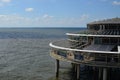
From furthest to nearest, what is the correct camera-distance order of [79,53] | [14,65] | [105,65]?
[14,65], [79,53], [105,65]

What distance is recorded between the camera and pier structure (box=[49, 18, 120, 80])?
3581 centimetres

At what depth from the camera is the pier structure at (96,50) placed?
1410 inches

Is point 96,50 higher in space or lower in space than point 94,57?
higher

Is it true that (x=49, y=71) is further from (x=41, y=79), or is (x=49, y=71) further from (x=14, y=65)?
(x=14, y=65)

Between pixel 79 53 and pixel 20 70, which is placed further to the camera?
pixel 20 70

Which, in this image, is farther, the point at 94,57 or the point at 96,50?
the point at 96,50

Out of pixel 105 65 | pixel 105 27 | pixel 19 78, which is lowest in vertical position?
pixel 19 78

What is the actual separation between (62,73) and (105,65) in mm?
→ 16460

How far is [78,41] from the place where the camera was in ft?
169

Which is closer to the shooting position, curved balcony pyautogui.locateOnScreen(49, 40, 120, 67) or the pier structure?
curved balcony pyautogui.locateOnScreen(49, 40, 120, 67)

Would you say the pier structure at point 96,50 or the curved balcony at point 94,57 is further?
the pier structure at point 96,50

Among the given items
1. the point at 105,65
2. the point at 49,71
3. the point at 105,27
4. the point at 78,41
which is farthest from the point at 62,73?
the point at 105,65

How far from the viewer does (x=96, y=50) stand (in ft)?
134

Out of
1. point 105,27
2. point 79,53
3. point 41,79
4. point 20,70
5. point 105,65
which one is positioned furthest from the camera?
point 20,70
